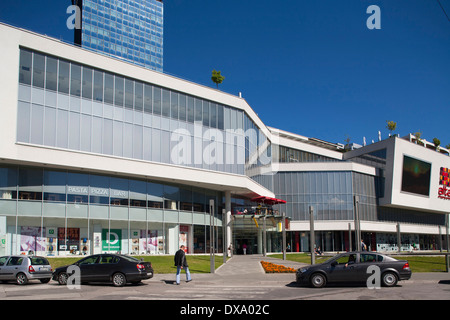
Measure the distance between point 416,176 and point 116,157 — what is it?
172 ft

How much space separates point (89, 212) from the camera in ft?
115

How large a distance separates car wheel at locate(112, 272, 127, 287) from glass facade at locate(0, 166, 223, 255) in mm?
16069

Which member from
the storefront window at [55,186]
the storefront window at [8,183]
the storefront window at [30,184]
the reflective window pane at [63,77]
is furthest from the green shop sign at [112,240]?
the reflective window pane at [63,77]

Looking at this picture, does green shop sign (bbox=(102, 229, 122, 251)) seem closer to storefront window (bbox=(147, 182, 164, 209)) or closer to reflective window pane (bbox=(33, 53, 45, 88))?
storefront window (bbox=(147, 182, 164, 209))

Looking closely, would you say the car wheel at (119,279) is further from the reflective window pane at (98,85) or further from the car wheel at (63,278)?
the reflective window pane at (98,85)

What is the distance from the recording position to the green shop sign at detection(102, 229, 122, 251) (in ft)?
118

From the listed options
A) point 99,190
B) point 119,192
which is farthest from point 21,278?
point 119,192

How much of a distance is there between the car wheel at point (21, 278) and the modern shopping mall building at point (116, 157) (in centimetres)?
1050

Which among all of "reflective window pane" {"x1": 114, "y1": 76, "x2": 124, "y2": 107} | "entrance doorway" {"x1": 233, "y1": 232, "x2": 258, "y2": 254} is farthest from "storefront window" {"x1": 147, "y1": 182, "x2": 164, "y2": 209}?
"entrance doorway" {"x1": 233, "y1": 232, "x2": 258, "y2": 254}

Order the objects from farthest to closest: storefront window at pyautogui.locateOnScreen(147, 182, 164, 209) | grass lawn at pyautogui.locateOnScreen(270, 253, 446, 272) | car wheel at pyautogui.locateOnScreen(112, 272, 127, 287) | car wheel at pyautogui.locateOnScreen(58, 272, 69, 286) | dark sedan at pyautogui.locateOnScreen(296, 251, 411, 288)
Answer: storefront window at pyautogui.locateOnScreen(147, 182, 164, 209), grass lawn at pyautogui.locateOnScreen(270, 253, 446, 272), car wheel at pyautogui.locateOnScreen(58, 272, 69, 286), car wheel at pyautogui.locateOnScreen(112, 272, 127, 287), dark sedan at pyautogui.locateOnScreen(296, 251, 411, 288)
